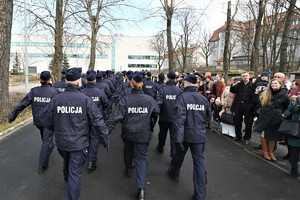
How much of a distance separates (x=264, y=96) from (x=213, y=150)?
192 centimetres

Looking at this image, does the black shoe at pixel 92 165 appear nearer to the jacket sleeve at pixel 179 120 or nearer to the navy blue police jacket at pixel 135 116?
the navy blue police jacket at pixel 135 116

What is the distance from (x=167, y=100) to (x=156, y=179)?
202 cm

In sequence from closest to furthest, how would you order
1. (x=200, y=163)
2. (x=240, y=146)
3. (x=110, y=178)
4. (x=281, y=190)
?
(x=200, y=163) < (x=281, y=190) < (x=110, y=178) < (x=240, y=146)

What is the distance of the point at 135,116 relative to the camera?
3.90 metres

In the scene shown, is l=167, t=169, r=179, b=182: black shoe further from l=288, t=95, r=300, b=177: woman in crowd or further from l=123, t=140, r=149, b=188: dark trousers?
l=288, t=95, r=300, b=177: woman in crowd

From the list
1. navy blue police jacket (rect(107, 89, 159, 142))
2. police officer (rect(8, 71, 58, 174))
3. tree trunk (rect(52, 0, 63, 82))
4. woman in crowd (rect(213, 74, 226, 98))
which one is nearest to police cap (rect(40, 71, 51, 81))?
police officer (rect(8, 71, 58, 174))

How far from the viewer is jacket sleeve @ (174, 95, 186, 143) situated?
3.62 meters

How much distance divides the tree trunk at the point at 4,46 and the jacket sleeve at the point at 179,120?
280 inches

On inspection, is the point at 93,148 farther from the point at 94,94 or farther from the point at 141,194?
the point at 141,194

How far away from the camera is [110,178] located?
4.44 meters

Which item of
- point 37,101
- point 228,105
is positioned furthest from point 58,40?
point 228,105

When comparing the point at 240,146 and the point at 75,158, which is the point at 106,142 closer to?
the point at 75,158

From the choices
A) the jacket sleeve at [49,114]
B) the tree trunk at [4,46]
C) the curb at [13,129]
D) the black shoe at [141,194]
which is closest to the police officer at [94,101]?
the black shoe at [141,194]

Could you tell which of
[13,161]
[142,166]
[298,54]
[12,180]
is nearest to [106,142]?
[142,166]
